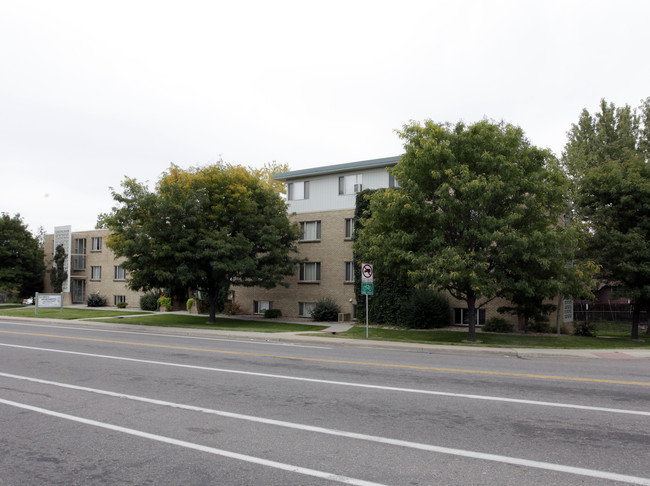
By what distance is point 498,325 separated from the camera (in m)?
24.6

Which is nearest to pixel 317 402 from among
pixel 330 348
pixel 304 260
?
pixel 330 348

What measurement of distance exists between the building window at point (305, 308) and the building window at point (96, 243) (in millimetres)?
23927

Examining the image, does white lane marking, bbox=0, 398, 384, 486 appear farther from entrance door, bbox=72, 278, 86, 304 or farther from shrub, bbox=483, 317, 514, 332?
entrance door, bbox=72, 278, 86, 304

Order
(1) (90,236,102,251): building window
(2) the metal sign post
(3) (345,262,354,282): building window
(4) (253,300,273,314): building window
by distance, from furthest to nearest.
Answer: (1) (90,236,102,251): building window < (4) (253,300,273,314): building window < (3) (345,262,354,282): building window < (2) the metal sign post

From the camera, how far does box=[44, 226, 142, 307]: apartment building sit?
45.4m

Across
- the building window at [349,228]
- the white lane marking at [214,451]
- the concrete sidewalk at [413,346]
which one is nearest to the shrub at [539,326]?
the concrete sidewalk at [413,346]

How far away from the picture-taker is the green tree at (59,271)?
4766 centimetres

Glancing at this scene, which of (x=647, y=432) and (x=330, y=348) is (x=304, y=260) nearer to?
(x=330, y=348)

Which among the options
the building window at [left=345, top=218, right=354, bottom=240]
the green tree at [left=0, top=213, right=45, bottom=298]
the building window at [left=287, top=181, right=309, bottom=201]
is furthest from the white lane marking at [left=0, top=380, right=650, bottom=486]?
the green tree at [left=0, top=213, right=45, bottom=298]

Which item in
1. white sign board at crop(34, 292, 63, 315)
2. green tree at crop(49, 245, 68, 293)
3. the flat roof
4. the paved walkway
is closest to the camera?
the paved walkway

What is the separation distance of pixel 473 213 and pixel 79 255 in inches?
1602

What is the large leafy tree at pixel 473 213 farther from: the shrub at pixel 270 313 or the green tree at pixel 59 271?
the green tree at pixel 59 271

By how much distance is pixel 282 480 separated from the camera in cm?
475

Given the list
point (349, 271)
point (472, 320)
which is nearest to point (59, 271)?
point (349, 271)
